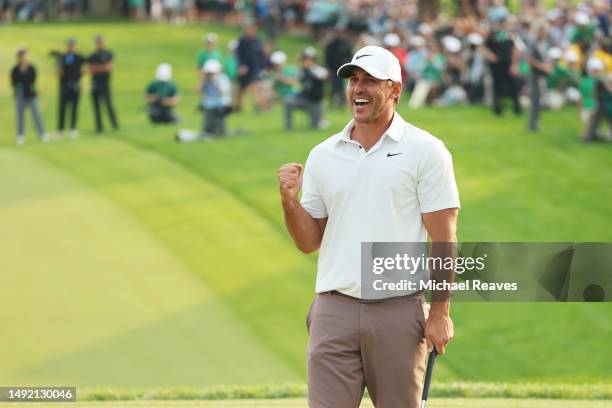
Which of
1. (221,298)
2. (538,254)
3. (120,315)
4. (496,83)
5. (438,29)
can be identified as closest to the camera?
(538,254)

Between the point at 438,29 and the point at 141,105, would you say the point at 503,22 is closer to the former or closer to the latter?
the point at 438,29

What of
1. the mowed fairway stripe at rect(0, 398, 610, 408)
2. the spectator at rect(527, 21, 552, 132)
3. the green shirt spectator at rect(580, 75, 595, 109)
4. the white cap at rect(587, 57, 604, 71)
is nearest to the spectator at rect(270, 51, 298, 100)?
the spectator at rect(527, 21, 552, 132)

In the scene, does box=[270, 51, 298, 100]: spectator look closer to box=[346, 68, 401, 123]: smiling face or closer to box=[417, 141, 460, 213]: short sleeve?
box=[346, 68, 401, 123]: smiling face

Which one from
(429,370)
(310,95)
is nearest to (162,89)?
(310,95)

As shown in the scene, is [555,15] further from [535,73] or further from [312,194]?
[312,194]

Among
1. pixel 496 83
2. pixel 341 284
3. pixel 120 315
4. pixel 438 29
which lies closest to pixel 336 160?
pixel 341 284

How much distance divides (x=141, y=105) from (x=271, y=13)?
7.58 m

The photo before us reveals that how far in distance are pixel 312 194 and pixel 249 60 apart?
20.5 m

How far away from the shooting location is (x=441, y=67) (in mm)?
24281

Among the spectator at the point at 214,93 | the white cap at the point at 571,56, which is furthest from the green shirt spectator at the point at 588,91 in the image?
the spectator at the point at 214,93

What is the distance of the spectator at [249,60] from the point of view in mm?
25234

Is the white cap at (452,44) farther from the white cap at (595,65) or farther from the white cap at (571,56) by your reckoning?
the white cap at (595,65)

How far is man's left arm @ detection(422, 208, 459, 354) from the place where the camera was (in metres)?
4.85

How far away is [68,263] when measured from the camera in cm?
1376
